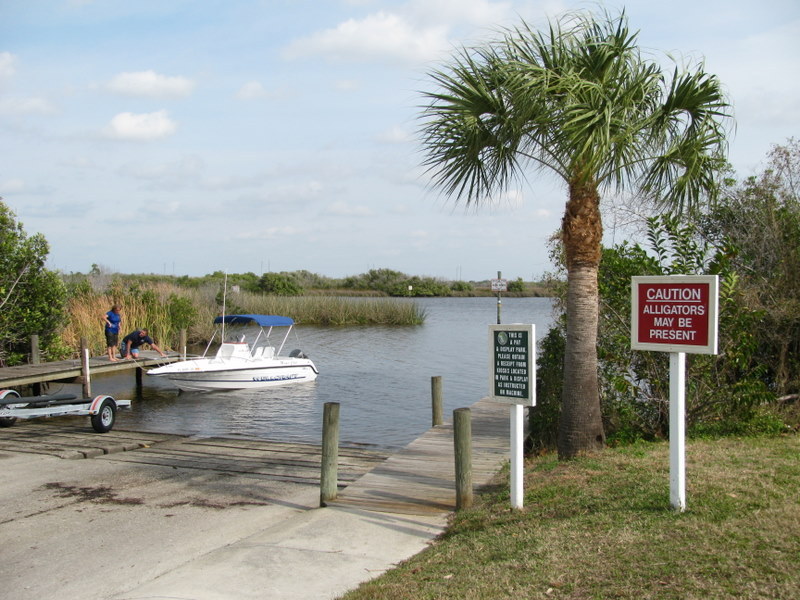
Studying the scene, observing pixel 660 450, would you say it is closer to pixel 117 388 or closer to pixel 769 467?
pixel 769 467

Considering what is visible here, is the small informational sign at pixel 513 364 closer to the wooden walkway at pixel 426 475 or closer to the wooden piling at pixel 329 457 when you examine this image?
the wooden walkway at pixel 426 475

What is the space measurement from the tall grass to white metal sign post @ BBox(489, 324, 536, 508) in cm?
1808

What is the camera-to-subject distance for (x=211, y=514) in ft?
28.5

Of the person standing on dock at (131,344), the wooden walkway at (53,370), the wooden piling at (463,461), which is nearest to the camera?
the wooden piling at (463,461)

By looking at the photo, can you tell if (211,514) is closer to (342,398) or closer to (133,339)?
(342,398)

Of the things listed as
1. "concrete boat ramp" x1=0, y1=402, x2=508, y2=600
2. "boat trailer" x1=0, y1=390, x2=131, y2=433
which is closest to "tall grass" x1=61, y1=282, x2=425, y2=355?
"boat trailer" x1=0, y1=390, x2=131, y2=433

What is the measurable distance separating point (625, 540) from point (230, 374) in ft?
62.7

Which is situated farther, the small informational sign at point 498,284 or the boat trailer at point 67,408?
the small informational sign at point 498,284

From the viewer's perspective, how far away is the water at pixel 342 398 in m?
17.3

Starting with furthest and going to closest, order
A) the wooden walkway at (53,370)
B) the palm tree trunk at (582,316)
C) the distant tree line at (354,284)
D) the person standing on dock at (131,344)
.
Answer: the distant tree line at (354,284), the person standing on dock at (131,344), the wooden walkway at (53,370), the palm tree trunk at (582,316)

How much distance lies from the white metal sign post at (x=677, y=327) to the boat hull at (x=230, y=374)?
59.0 feet

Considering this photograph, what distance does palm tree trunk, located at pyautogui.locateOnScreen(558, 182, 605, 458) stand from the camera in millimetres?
8977

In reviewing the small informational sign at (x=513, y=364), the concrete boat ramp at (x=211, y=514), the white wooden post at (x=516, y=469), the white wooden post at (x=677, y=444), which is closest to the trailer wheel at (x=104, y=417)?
the concrete boat ramp at (x=211, y=514)

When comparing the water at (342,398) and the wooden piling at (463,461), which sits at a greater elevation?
the wooden piling at (463,461)
